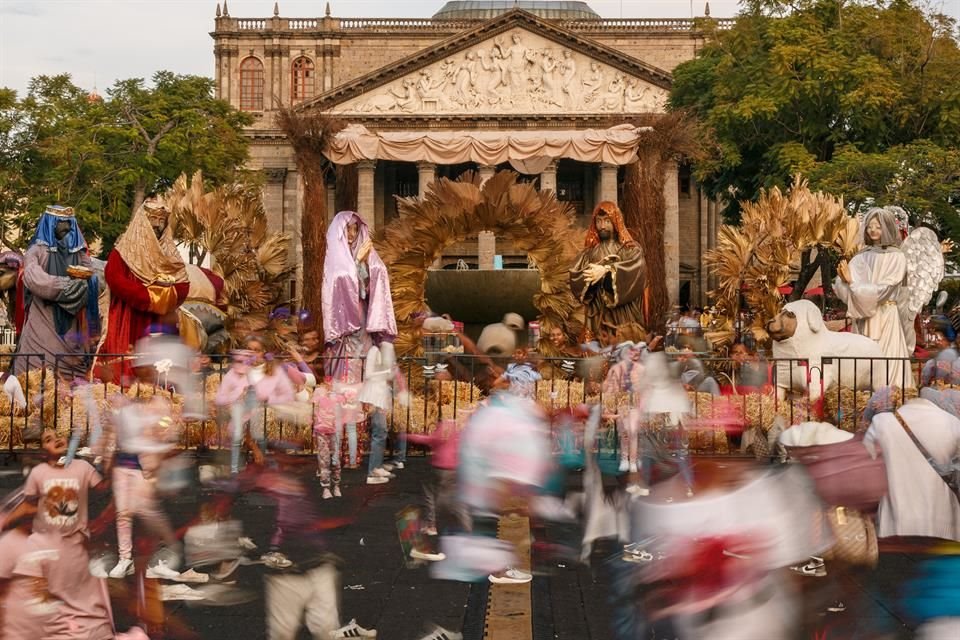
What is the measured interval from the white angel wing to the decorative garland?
4.23 m

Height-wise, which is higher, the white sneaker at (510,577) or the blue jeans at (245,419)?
the blue jeans at (245,419)

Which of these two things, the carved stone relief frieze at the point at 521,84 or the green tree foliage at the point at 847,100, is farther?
the carved stone relief frieze at the point at 521,84

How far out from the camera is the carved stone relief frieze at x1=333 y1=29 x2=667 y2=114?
2144 inches

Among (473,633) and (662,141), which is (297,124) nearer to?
(662,141)

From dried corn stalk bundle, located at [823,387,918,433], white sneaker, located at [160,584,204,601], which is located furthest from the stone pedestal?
white sneaker, located at [160,584,204,601]

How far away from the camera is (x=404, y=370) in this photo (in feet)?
43.2

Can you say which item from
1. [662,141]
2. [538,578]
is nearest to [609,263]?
[662,141]

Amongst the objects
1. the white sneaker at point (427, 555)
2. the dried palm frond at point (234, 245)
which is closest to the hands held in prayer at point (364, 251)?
the white sneaker at point (427, 555)

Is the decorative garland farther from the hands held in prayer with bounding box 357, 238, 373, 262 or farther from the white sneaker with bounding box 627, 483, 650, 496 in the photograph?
the white sneaker with bounding box 627, 483, 650, 496

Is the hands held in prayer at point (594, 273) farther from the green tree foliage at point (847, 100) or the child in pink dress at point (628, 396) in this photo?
the green tree foliage at point (847, 100)

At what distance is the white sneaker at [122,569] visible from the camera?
629cm

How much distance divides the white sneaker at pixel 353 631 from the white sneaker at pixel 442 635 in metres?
0.26

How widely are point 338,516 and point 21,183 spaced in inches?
1135

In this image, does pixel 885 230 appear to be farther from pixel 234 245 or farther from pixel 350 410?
pixel 234 245
